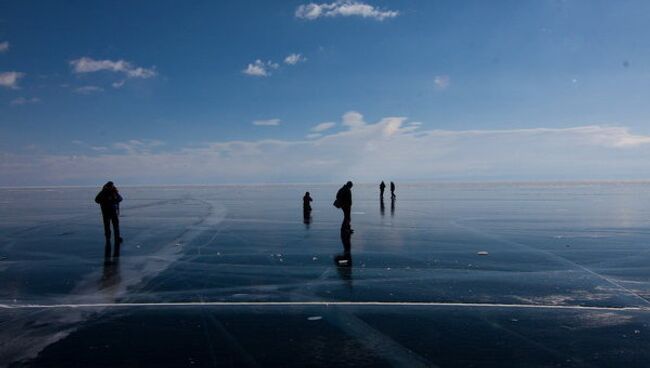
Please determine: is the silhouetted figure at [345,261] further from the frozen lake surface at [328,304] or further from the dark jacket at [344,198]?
the dark jacket at [344,198]

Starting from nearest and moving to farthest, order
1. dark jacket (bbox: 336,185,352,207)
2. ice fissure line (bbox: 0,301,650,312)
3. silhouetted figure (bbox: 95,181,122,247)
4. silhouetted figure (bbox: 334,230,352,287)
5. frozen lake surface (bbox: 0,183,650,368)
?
frozen lake surface (bbox: 0,183,650,368) < ice fissure line (bbox: 0,301,650,312) < silhouetted figure (bbox: 334,230,352,287) < silhouetted figure (bbox: 95,181,122,247) < dark jacket (bbox: 336,185,352,207)

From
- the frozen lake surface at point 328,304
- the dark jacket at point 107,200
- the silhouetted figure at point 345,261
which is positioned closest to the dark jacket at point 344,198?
the silhouetted figure at point 345,261

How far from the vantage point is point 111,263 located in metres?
11.4

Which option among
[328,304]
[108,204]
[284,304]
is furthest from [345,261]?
[108,204]

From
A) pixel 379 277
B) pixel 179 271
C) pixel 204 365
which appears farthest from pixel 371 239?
pixel 204 365

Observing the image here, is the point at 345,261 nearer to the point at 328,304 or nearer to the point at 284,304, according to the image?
the point at 328,304

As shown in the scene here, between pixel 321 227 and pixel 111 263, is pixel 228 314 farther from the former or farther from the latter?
pixel 321 227

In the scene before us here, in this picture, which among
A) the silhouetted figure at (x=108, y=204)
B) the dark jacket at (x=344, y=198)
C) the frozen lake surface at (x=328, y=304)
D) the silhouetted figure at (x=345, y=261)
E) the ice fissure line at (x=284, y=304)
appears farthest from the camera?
the dark jacket at (x=344, y=198)

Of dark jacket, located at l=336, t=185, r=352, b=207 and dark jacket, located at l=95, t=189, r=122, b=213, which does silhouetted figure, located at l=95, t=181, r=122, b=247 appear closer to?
dark jacket, located at l=95, t=189, r=122, b=213

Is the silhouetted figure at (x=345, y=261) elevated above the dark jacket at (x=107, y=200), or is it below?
below

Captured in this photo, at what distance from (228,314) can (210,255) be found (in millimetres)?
5913

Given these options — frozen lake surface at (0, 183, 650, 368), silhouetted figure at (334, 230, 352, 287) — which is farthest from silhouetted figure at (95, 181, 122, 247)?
silhouetted figure at (334, 230, 352, 287)

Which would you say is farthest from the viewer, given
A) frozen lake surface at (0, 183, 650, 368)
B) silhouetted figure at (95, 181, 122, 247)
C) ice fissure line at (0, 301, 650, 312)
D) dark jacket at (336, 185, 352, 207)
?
dark jacket at (336, 185, 352, 207)

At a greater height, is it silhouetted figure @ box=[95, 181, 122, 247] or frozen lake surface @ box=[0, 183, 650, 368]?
silhouetted figure @ box=[95, 181, 122, 247]
